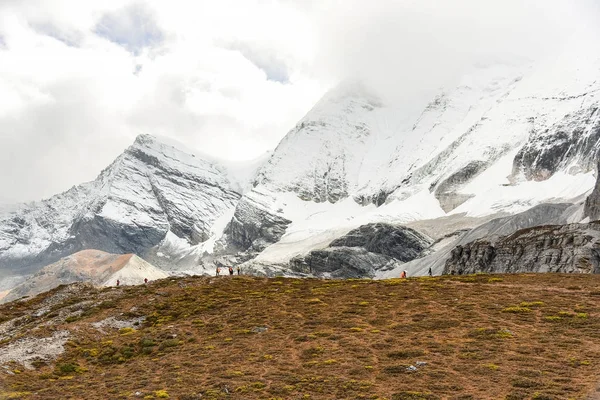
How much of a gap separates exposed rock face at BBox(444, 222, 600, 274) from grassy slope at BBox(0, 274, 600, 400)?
42.4 meters

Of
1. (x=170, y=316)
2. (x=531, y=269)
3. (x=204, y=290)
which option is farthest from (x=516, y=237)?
(x=170, y=316)

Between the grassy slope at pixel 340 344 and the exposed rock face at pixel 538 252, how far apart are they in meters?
42.4

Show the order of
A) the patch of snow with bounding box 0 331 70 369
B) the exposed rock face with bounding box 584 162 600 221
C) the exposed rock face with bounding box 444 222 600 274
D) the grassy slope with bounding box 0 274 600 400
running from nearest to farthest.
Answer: the grassy slope with bounding box 0 274 600 400 < the patch of snow with bounding box 0 331 70 369 < the exposed rock face with bounding box 444 222 600 274 < the exposed rock face with bounding box 584 162 600 221

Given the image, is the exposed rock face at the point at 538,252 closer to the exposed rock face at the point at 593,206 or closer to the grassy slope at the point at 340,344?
the grassy slope at the point at 340,344

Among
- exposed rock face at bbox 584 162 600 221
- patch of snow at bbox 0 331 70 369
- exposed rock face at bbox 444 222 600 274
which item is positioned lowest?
patch of snow at bbox 0 331 70 369

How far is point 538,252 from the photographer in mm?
119375

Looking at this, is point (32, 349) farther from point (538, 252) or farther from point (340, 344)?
point (538, 252)

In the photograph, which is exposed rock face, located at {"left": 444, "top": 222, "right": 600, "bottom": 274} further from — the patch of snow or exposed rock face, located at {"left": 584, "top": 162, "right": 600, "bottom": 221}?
the patch of snow

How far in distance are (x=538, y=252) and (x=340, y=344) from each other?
9194cm

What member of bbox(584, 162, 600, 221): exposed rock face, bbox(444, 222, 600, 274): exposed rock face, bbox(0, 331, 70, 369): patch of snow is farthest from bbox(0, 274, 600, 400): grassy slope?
bbox(584, 162, 600, 221): exposed rock face

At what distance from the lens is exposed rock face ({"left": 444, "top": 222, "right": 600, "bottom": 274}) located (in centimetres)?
9925

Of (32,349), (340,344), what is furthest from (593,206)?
(32,349)

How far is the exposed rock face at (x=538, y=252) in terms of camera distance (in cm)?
9925

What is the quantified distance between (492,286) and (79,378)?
38.8 meters
